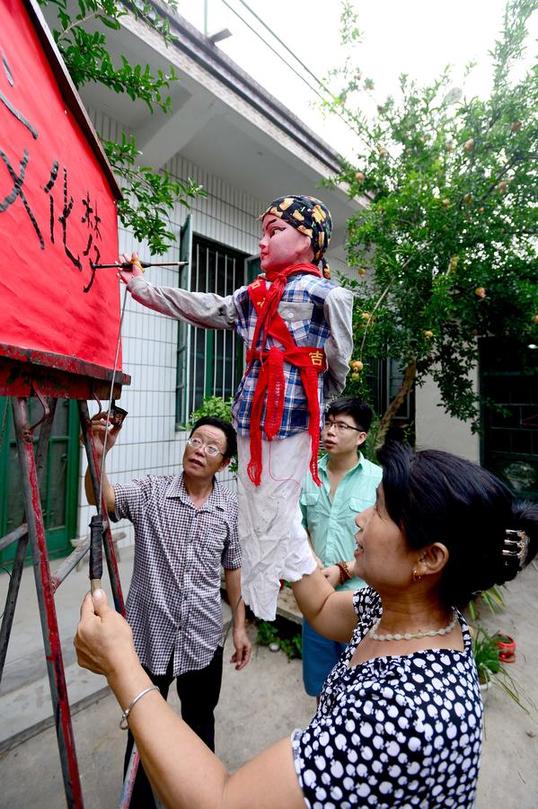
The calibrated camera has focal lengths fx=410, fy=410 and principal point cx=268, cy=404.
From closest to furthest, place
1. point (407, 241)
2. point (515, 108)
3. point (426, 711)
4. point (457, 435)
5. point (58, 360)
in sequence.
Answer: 1. point (426, 711)
2. point (58, 360)
3. point (515, 108)
4. point (407, 241)
5. point (457, 435)

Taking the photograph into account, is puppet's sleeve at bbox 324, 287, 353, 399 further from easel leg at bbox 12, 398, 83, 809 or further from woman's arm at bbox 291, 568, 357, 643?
easel leg at bbox 12, 398, 83, 809

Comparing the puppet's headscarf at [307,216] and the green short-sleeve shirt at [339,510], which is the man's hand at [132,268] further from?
the green short-sleeve shirt at [339,510]

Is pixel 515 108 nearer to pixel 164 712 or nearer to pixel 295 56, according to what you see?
pixel 295 56

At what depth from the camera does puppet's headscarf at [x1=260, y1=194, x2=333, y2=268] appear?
1383mm

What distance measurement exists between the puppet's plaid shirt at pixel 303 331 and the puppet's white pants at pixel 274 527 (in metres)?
0.07

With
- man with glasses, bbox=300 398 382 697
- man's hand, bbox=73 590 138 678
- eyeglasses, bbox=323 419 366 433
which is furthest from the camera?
eyeglasses, bbox=323 419 366 433

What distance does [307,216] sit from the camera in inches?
55.0

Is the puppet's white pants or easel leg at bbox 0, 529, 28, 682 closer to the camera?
easel leg at bbox 0, 529, 28, 682

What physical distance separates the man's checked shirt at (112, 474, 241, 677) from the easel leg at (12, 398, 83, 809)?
0.82 meters

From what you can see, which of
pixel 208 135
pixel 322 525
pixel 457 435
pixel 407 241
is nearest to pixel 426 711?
pixel 322 525

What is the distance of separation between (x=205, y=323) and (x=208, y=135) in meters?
4.21

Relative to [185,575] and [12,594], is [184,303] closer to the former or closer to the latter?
[12,594]

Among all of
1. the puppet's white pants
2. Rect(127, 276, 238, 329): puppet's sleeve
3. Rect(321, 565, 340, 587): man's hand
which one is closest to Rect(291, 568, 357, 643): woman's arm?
the puppet's white pants

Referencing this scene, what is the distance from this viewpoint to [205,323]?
1.43 meters
